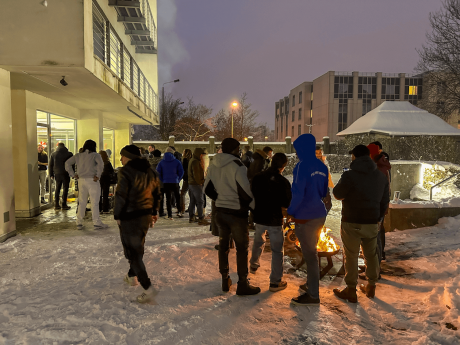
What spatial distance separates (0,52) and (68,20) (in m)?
1.51

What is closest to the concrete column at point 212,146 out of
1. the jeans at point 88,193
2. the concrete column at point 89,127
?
the concrete column at point 89,127

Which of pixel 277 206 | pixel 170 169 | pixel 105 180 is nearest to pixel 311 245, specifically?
pixel 277 206

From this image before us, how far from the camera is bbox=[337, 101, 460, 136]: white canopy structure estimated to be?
19875 millimetres

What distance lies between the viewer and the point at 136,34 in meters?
13.8

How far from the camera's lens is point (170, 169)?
8898 mm

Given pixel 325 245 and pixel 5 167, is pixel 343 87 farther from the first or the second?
pixel 5 167

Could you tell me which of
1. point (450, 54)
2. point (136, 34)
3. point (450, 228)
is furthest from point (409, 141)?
point (136, 34)

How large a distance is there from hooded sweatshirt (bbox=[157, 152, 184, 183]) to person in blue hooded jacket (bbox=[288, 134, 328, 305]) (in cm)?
540

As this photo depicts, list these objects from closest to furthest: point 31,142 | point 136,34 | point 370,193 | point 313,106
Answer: point 370,193 < point 31,142 < point 136,34 < point 313,106

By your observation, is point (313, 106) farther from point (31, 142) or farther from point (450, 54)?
point (31, 142)

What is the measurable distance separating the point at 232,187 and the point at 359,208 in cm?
163

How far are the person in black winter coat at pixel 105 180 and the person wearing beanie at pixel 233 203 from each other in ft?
20.6

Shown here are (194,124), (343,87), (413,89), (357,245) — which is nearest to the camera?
(357,245)

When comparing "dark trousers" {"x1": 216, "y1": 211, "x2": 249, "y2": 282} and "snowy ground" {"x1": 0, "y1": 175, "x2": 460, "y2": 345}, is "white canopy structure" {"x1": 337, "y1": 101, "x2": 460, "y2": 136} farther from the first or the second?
"dark trousers" {"x1": 216, "y1": 211, "x2": 249, "y2": 282}
